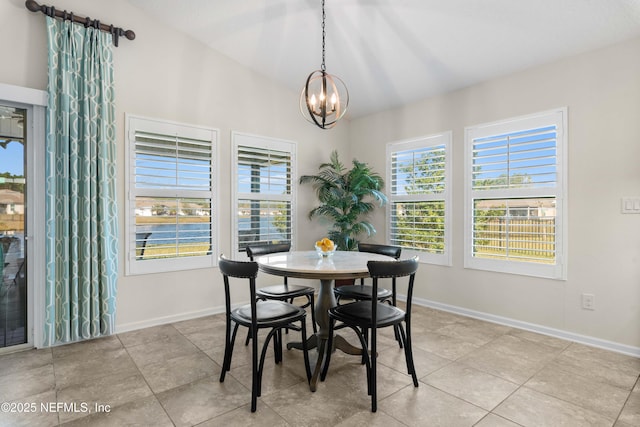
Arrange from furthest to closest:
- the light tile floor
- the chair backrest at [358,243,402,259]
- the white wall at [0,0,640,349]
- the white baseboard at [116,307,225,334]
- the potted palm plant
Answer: the potted palm plant, the white baseboard at [116,307,225,334], the chair backrest at [358,243,402,259], the white wall at [0,0,640,349], the light tile floor

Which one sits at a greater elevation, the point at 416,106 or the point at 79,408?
the point at 416,106

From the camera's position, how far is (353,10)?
10.3 feet

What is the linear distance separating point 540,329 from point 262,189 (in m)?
3.39

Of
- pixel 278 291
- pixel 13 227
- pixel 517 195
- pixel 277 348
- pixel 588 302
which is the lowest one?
pixel 277 348

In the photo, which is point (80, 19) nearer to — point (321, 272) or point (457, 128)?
point (321, 272)

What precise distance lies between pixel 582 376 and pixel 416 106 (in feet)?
10.8

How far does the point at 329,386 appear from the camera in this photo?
2355 millimetres

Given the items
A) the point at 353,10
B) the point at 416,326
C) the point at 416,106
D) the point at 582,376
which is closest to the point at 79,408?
the point at 416,326

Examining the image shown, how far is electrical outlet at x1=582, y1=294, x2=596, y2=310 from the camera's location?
3092 mm

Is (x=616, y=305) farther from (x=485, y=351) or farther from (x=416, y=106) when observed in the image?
(x=416, y=106)

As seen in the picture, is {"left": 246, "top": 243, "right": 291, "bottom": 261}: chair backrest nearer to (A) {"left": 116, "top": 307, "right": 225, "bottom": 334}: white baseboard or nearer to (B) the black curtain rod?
(A) {"left": 116, "top": 307, "right": 225, "bottom": 334}: white baseboard

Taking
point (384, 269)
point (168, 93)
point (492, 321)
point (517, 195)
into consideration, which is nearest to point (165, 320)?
point (168, 93)

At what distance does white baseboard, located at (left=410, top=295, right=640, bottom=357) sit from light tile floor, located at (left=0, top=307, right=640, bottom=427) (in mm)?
89

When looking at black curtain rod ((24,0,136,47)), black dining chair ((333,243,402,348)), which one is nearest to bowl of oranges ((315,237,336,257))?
black dining chair ((333,243,402,348))
